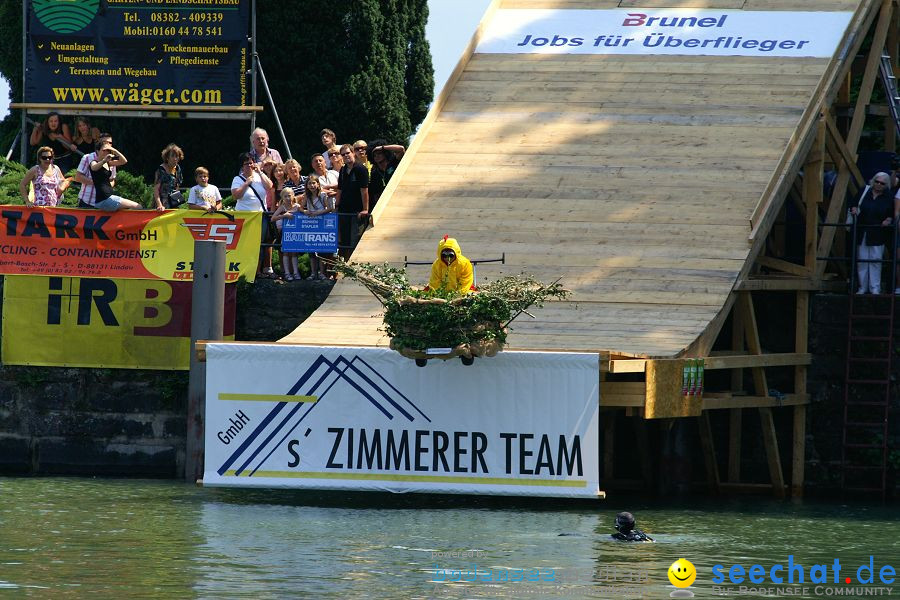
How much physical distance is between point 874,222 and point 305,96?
1156 cm

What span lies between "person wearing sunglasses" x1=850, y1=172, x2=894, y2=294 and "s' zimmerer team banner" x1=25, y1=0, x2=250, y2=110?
9.40 metres

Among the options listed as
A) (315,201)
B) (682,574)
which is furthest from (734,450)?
(682,574)

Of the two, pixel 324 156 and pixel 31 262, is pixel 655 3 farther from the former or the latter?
pixel 31 262

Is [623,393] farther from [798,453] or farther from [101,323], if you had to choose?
[101,323]

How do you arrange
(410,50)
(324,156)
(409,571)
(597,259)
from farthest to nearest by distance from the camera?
(410,50)
(324,156)
(597,259)
(409,571)

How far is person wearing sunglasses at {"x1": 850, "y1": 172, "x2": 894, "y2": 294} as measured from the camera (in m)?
23.5

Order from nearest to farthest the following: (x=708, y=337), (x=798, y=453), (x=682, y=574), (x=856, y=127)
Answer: (x=682, y=574) → (x=708, y=337) → (x=798, y=453) → (x=856, y=127)

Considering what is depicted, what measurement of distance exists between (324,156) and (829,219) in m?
6.85

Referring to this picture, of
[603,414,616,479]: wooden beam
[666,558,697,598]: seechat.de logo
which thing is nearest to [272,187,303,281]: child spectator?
[603,414,616,479]: wooden beam

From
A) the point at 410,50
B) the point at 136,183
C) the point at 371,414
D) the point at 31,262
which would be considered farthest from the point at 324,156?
the point at 410,50

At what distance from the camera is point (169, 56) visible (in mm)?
28016

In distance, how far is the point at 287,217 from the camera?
932 inches

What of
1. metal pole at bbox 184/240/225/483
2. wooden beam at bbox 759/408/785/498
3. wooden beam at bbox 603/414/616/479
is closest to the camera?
metal pole at bbox 184/240/225/483

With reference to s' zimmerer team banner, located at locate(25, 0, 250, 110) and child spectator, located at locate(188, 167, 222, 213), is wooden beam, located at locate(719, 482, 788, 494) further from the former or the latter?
s' zimmerer team banner, located at locate(25, 0, 250, 110)
